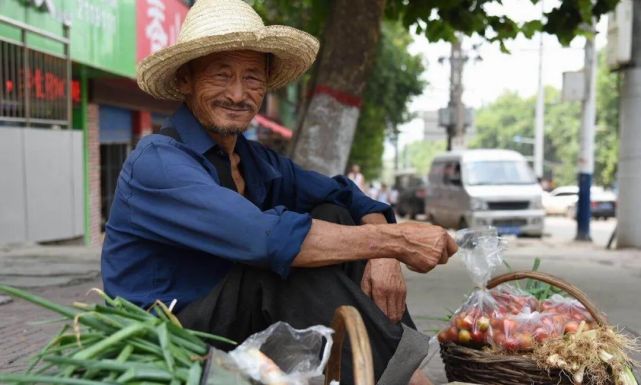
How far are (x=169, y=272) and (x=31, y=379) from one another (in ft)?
2.63

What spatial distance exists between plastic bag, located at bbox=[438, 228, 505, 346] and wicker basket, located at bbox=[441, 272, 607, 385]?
2.4 inches

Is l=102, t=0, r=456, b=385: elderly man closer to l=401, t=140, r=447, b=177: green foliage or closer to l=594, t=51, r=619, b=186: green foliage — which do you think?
l=594, t=51, r=619, b=186: green foliage

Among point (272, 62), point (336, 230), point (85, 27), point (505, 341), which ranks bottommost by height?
point (505, 341)

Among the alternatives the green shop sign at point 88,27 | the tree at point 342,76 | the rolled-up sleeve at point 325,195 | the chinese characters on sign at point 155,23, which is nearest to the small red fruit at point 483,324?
the rolled-up sleeve at point 325,195

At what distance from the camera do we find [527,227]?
18.1 metres

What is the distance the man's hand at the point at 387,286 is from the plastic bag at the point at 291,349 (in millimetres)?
469

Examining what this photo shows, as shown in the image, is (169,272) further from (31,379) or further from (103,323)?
(31,379)

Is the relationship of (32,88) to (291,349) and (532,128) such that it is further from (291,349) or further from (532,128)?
(532,128)

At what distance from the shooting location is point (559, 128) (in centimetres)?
8125

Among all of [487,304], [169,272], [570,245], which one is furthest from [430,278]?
[570,245]

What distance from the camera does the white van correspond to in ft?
57.5

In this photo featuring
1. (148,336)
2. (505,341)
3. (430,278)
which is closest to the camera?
(148,336)

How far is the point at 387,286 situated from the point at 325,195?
25.8 inches

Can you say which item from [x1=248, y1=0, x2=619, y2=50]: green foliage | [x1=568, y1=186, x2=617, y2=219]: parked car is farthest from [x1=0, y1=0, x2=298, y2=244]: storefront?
[x1=568, y1=186, x2=617, y2=219]: parked car
